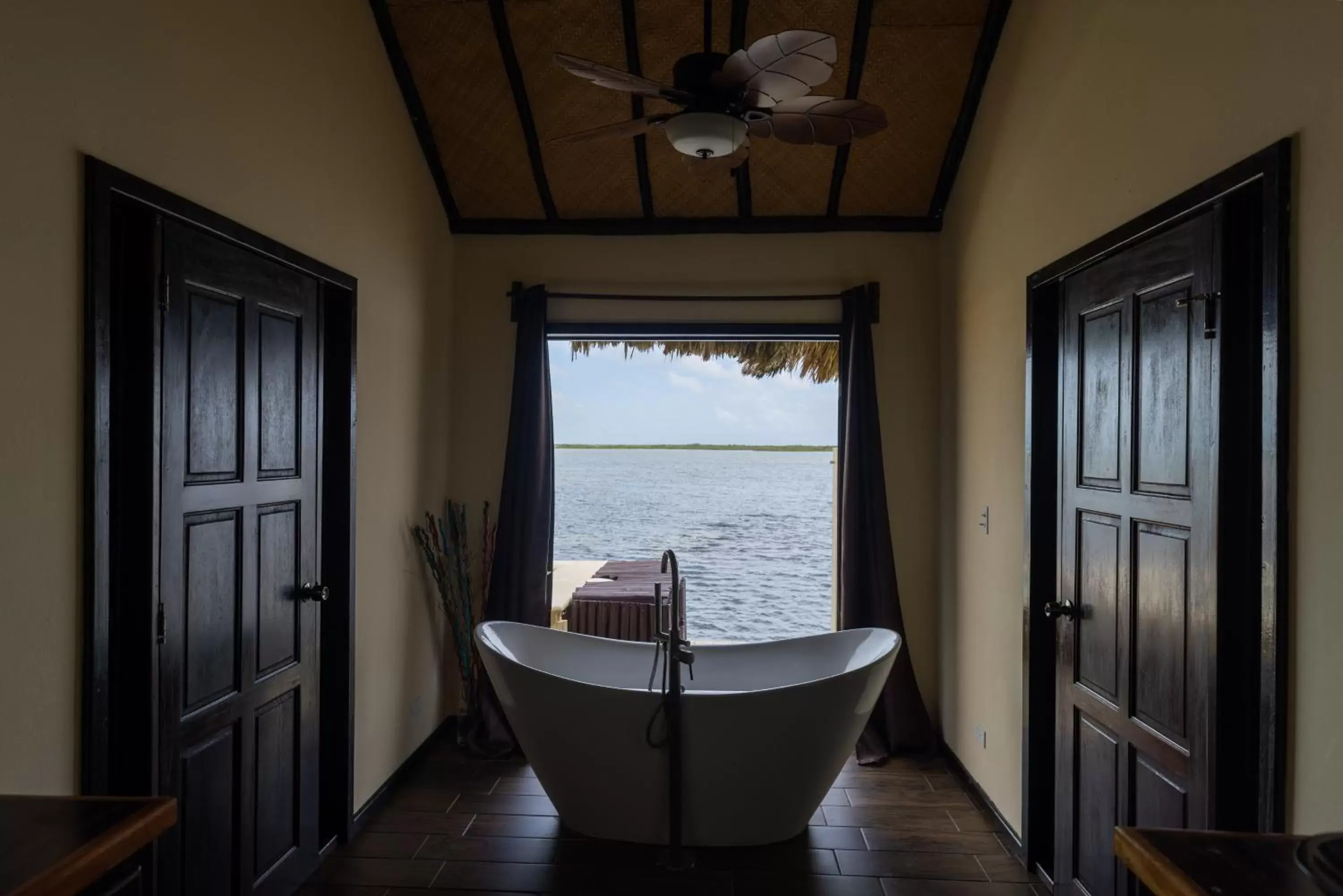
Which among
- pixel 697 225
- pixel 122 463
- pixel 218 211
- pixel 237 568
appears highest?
pixel 697 225

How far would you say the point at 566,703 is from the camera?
288 centimetres

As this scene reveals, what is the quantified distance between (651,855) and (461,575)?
1.64 metres

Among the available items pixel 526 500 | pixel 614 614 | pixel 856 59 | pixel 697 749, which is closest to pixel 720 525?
pixel 614 614

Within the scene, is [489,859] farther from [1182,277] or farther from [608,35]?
[608,35]

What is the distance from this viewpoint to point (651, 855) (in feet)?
9.75

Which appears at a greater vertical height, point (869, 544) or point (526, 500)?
point (526, 500)

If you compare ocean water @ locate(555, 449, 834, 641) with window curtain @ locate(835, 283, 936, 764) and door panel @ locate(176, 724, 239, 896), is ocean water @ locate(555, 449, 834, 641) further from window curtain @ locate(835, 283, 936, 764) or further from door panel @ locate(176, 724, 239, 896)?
door panel @ locate(176, 724, 239, 896)

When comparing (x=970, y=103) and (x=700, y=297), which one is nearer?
(x=970, y=103)

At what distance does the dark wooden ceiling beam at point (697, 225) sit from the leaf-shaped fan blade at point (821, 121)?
5.16 feet

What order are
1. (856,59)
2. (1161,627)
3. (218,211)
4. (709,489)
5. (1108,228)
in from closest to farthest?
(1161,627)
(218,211)
(1108,228)
(856,59)
(709,489)

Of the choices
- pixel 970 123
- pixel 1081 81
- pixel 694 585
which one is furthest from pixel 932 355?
pixel 694 585

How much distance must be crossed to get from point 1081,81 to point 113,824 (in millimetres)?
2845

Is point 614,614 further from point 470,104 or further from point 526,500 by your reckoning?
point 470,104

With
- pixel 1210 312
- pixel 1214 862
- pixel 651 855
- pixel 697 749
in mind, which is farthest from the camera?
pixel 651 855
